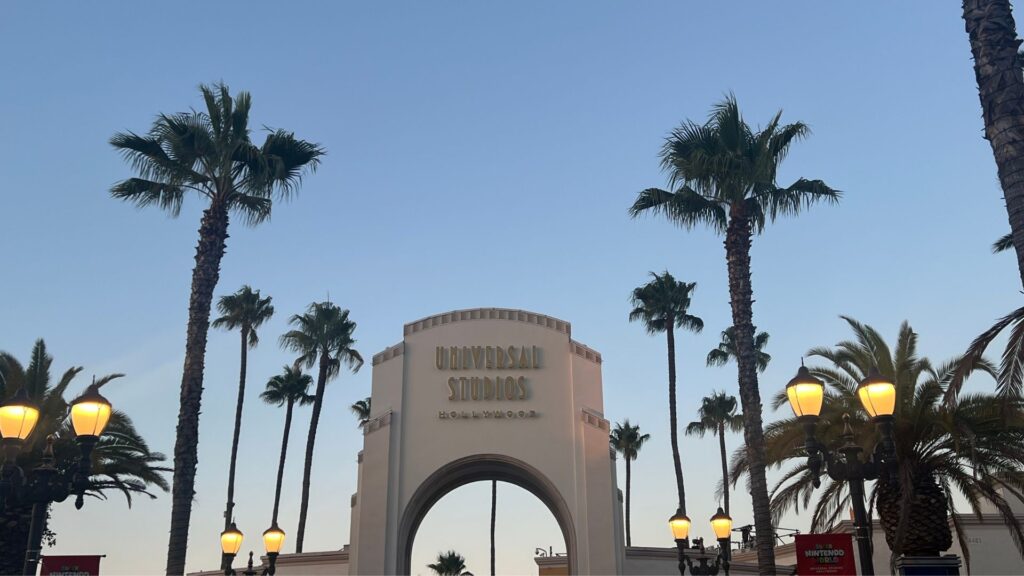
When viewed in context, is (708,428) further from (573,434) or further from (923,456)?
(923,456)

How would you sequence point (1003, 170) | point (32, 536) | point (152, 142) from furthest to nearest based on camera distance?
point (152, 142), point (1003, 170), point (32, 536)

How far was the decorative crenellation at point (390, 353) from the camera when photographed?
1116 inches

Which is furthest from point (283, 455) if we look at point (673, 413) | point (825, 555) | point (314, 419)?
point (825, 555)

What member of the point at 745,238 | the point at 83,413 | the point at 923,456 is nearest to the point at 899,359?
the point at 923,456

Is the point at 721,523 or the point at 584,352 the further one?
the point at 584,352

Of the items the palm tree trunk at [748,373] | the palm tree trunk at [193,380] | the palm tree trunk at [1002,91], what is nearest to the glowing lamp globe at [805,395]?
the palm tree trunk at [1002,91]

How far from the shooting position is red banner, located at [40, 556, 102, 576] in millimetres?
13164

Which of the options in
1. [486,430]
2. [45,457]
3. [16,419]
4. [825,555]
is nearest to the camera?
[16,419]

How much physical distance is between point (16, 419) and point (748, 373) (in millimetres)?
16562

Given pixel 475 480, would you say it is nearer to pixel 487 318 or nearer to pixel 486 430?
pixel 486 430

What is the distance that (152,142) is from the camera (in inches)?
896

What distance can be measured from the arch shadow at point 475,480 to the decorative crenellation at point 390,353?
3856 millimetres

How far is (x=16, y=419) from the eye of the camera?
10789 millimetres

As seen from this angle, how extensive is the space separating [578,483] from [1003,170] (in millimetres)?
17441
